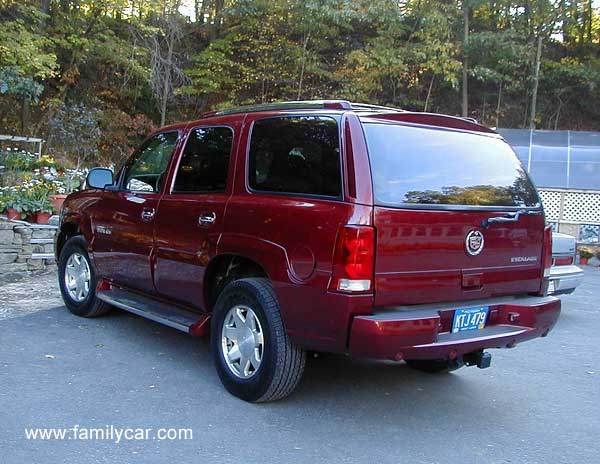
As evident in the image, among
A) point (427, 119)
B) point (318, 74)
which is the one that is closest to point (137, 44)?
point (318, 74)

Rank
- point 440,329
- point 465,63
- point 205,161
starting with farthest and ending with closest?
1. point 465,63
2. point 205,161
3. point 440,329

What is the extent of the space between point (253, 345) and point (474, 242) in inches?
61.1

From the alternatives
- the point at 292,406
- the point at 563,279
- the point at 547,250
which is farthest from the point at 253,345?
the point at 563,279

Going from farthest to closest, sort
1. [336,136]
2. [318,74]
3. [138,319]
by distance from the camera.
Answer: [318,74] < [138,319] < [336,136]

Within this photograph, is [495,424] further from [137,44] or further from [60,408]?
[137,44]

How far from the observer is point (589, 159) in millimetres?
15008

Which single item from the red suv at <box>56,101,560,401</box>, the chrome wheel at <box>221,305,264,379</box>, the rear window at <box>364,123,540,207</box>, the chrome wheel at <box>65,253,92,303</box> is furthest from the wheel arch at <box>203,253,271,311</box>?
the chrome wheel at <box>65,253,92,303</box>

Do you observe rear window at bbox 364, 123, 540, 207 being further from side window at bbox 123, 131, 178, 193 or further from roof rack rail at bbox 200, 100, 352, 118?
side window at bbox 123, 131, 178, 193

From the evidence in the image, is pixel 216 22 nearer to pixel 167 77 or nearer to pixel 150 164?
pixel 167 77

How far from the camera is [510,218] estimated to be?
4.04m

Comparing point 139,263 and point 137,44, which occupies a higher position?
point 137,44

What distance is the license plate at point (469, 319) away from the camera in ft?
12.3

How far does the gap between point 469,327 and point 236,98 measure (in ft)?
57.1

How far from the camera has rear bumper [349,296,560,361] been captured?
3.41 metres
